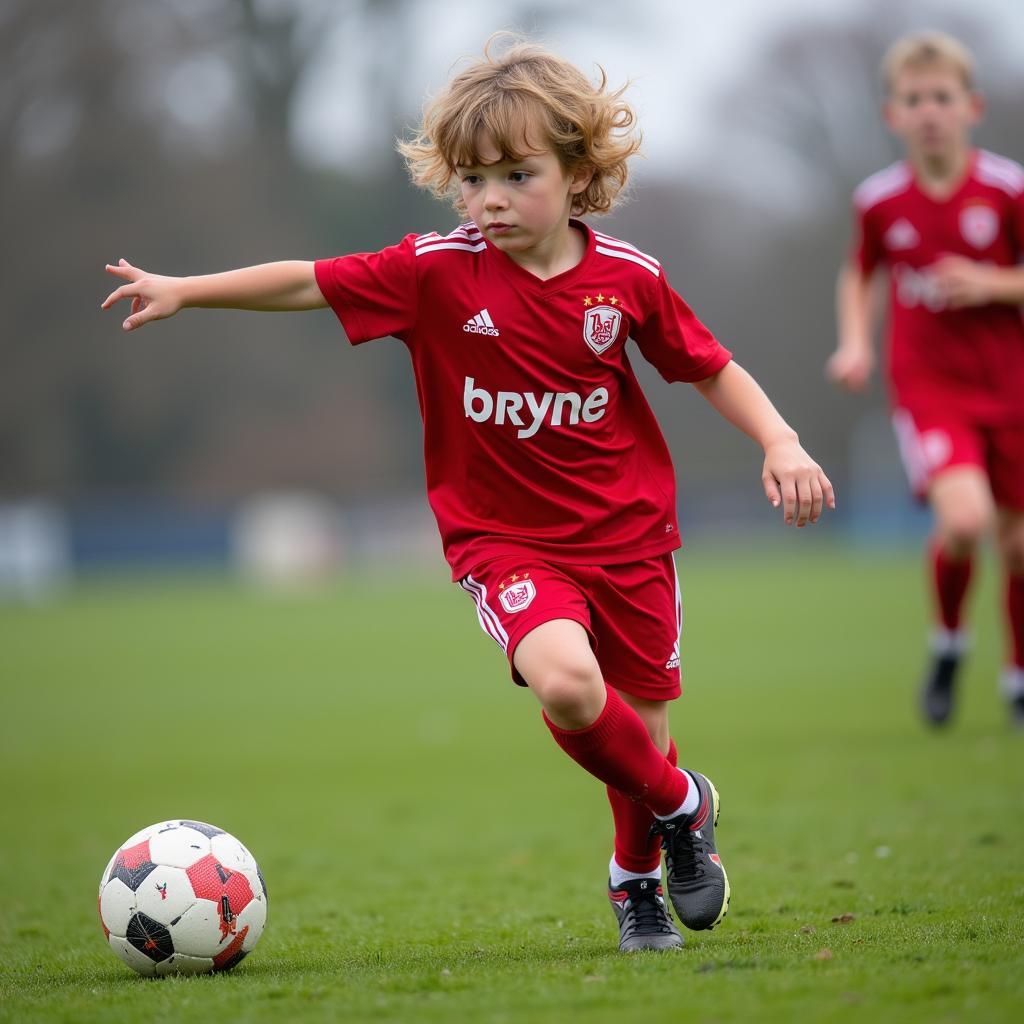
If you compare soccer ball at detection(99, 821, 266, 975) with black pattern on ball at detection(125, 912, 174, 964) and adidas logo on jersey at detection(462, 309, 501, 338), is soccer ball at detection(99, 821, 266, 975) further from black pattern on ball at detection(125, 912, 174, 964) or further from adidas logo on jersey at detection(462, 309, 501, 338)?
adidas logo on jersey at detection(462, 309, 501, 338)

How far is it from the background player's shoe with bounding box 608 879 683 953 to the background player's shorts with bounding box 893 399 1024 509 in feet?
11.2

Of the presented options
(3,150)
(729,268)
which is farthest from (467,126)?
(729,268)

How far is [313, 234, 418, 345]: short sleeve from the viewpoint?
3.77 meters

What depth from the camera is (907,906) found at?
3.97 m

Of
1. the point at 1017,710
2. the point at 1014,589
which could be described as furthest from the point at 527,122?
the point at 1017,710

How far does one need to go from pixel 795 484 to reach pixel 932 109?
12.0ft

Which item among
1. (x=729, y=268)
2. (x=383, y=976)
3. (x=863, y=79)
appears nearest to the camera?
(x=383, y=976)

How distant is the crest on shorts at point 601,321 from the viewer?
12.5ft

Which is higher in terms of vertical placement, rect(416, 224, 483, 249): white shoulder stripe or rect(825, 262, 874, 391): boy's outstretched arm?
rect(825, 262, 874, 391): boy's outstretched arm

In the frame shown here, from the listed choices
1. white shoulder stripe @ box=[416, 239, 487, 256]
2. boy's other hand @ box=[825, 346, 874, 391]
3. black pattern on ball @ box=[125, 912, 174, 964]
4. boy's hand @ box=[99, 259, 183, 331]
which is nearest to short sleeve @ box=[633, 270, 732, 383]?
white shoulder stripe @ box=[416, 239, 487, 256]

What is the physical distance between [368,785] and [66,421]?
30883mm

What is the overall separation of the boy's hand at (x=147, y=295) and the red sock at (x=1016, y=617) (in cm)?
492

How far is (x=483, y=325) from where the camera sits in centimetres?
378

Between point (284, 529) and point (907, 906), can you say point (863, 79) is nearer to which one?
point (284, 529)
